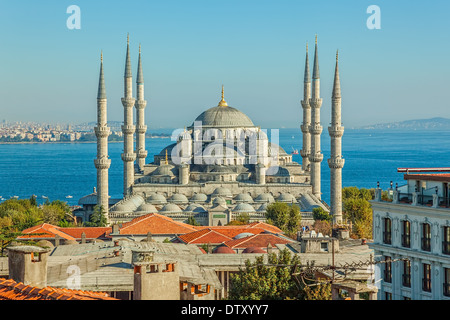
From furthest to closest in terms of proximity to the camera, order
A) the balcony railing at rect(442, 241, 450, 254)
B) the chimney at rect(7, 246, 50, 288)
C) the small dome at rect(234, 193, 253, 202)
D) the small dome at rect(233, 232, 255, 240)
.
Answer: the small dome at rect(234, 193, 253, 202) → the small dome at rect(233, 232, 255, 240) → the balcony railing at rect(442, 241, 450, 254) → the chimney at rect(7, 246, 50, 288)

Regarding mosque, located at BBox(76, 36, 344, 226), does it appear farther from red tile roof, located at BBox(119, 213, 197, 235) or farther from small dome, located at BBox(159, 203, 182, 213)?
red tile roof, located at BBox(119, 213, 197, 235)

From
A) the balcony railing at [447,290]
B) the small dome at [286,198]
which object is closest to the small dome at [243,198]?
the small dome at [286,198]

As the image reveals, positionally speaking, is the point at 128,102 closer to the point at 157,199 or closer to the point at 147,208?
the point at 157,199

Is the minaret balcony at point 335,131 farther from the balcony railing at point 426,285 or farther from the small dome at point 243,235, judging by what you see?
the balcony railing at point 426,285

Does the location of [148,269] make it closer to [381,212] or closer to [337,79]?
[381,212]

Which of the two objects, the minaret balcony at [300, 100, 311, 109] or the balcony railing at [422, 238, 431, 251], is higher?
the minaret balcony at [300, 100, 311, 109]

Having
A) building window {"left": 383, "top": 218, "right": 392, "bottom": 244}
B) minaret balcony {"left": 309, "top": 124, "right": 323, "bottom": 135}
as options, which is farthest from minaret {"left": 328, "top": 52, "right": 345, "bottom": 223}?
building window {"left": 383, "top": 218, "right": 392, "bottom": 244}

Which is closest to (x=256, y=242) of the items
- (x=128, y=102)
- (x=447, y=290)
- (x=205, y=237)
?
(x=205, y=237)
